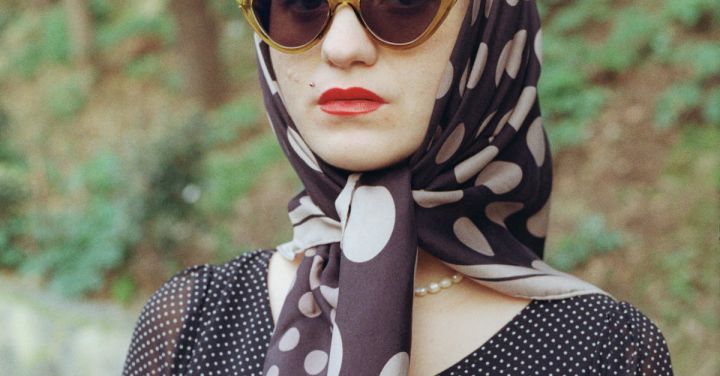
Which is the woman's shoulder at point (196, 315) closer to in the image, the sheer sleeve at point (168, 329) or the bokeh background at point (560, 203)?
the sheer sleeve at point (168, 329)

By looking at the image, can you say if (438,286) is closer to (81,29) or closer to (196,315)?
(196,315)

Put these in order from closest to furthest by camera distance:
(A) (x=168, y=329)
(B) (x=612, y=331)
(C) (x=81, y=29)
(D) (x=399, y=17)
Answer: (D) (x=399, y=17) < (B) (x=612, y=331) < (A) (x=168, y=329) < (C) (x=81, y=29)

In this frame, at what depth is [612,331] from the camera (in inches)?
54.4

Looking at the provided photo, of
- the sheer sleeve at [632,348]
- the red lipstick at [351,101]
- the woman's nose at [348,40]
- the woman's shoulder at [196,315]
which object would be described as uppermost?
the woman's nose at [348,40]

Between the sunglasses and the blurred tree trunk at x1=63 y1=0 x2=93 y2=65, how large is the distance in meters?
9.36

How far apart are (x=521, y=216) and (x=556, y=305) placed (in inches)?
8.3

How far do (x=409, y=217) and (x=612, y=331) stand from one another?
0.44 m

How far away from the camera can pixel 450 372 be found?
1352 millimetres

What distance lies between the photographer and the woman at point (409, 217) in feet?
4.19

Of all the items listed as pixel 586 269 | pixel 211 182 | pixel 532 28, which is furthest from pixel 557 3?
pixel 532 28

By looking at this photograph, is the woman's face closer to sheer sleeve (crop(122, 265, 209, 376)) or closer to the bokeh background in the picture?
sheer sleeve (crop(122, 265, 209, 376))

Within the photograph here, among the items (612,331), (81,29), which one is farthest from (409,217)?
(81,29)

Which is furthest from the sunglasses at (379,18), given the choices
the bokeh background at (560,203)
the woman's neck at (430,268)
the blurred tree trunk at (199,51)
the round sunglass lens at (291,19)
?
the blurred tree trunk at (199,51)

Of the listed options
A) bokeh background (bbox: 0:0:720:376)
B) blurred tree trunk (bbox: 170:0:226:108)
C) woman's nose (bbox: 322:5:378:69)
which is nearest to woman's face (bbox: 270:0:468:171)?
woman's nose (bbox: 322:5:378:69)
